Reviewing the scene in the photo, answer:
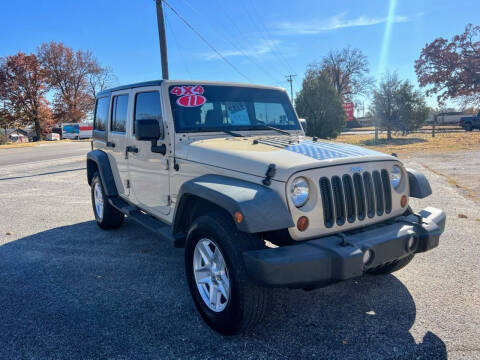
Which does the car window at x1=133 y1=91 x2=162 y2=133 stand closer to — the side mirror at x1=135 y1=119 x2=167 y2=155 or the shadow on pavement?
the side mirror at x1=135 y1=119 x2=167 y2=155

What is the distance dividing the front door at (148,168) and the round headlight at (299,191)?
5.20ft

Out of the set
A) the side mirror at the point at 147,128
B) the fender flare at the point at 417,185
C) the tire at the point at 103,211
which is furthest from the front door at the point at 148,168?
the fender flare at the point at 417,185

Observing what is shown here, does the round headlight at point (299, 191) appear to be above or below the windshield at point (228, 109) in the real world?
below

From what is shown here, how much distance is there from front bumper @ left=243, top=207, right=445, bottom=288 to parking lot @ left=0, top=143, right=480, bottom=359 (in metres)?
0.62

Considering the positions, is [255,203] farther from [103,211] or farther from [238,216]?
[103,211]

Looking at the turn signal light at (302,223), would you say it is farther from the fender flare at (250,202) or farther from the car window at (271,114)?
the car window at (271,114)

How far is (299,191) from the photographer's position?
103 inches

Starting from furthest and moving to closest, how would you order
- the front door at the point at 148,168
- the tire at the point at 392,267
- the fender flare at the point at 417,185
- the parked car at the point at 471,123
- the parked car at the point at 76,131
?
the parked car at the point at 76,131
the parked car at the point at 471,123
the front door at the point at 148,168
the tire at the point at 392,267
the fender flare at the point at 417,185

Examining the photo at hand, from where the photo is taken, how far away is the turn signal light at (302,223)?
2.59 meters

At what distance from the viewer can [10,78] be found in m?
45.0

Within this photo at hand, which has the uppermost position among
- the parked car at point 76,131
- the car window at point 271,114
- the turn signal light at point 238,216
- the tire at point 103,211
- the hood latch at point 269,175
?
the parked car at point 76,131

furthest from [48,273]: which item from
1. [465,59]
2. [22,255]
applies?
[465,59]

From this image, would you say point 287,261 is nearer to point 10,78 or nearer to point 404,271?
point 404,271

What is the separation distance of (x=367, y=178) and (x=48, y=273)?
3.52 metres
